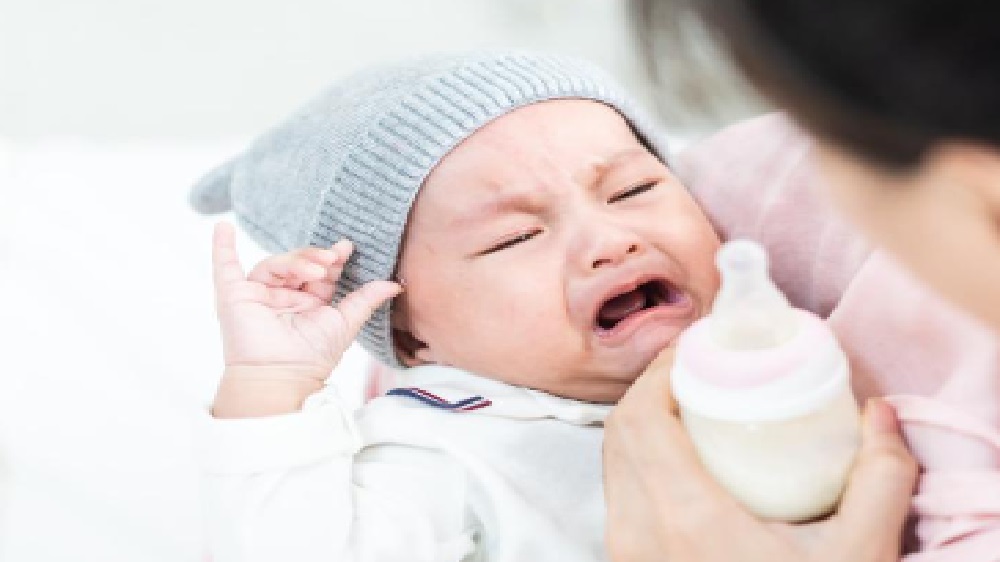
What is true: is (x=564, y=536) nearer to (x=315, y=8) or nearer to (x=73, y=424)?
(x=73, y=424)

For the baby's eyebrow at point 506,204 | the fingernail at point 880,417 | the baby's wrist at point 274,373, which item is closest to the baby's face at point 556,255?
the baby's eyebrow at point 506,204

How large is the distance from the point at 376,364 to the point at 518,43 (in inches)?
33.1

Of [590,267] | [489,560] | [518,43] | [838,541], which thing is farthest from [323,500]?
[518,43]

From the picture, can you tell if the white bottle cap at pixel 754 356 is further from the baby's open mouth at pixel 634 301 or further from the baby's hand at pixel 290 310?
the baby's hand at pixel 290 310

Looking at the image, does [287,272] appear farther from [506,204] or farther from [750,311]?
[750,311]

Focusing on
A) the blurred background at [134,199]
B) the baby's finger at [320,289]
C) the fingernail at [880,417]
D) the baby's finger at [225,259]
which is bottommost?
the blurred background at [134,199]

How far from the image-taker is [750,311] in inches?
28.0

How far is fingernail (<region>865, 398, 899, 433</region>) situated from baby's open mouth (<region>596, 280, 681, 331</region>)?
0.28 m

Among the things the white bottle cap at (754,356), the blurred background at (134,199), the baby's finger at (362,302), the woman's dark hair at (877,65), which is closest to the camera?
the woman's dark hair at (877,65)

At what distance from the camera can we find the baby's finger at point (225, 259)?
1.08 metres

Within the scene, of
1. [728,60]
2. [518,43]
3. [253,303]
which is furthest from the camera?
[518,43]

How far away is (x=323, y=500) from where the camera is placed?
0.95 m

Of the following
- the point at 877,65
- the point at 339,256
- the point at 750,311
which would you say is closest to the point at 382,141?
the point at 339,256

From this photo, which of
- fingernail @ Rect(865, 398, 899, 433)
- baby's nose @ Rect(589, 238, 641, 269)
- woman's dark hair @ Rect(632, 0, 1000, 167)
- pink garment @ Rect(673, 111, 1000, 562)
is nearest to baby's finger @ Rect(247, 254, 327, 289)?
baby's nose @ Rect(589, 238, 641, 269)
